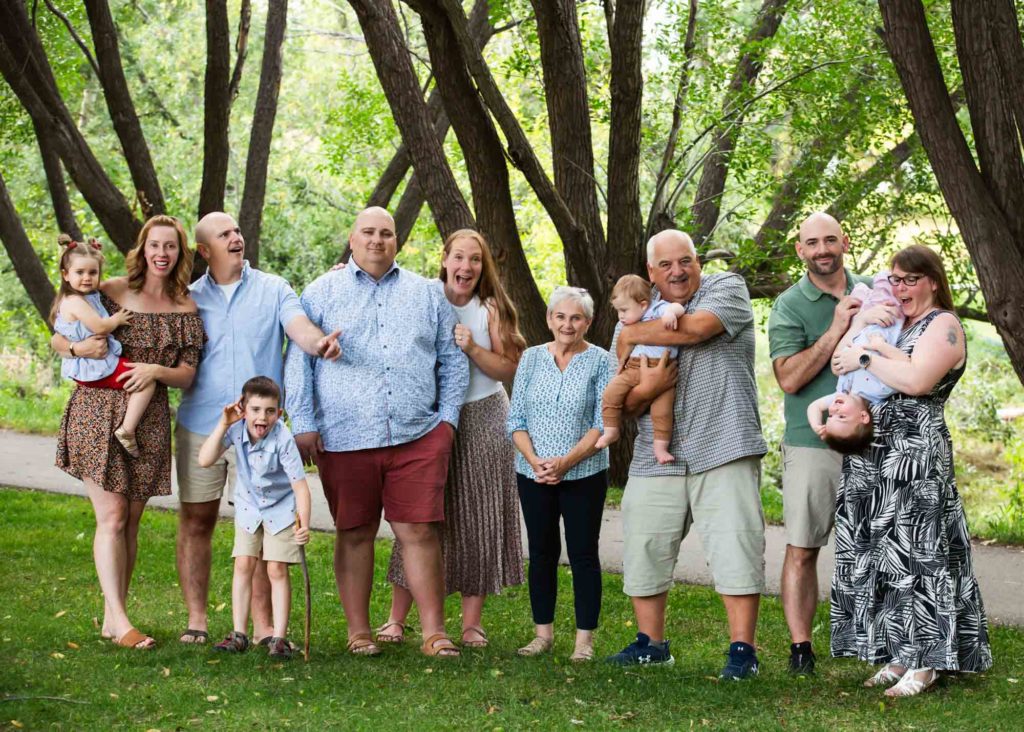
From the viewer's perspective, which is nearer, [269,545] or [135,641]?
[269,545]

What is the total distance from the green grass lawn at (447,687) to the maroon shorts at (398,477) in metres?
0.70

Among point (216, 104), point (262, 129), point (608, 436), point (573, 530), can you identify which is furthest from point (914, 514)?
point (262, 129)

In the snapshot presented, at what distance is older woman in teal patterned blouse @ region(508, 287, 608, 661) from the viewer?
5.88 metres

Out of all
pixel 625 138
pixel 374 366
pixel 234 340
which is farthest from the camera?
pixel 625 138

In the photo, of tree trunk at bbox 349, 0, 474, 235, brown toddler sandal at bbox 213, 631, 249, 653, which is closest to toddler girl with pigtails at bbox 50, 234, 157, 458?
brown toddler sandal at bbox 213, 631, 249, 653

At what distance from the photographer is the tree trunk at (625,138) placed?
898 centimetres

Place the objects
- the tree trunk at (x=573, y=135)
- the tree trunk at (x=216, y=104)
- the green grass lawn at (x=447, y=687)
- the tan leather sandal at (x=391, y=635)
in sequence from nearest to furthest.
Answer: the green grass lawn at (x=447, y=687), the tan leather sandal at (x=391, y=635), the tree trunk at (x=573, y=135), the tree trunk at (x=216, y=104)

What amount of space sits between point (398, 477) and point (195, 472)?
984 millimetres

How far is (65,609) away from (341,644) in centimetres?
190

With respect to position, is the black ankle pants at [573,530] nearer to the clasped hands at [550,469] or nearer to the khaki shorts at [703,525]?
the clasped hands at [550,469]

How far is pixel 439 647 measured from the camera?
6.00m

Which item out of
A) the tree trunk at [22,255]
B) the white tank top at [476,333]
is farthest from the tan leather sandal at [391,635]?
the tree trunk at [22,255]

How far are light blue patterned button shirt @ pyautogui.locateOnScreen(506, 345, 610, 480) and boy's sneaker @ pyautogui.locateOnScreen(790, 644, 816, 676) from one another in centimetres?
121

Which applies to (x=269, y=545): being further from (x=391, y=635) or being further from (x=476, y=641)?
(x=476, y=641)
